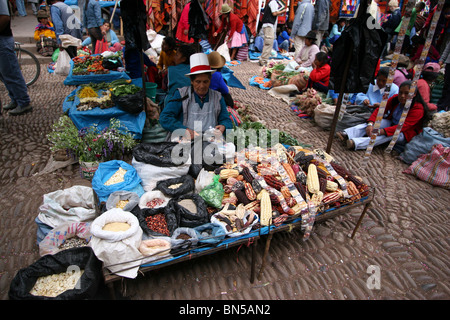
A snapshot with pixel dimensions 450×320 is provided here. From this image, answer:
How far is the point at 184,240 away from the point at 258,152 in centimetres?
179

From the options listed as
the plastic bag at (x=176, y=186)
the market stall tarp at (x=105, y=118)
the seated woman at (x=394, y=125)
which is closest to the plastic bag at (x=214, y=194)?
the plastic bag at (x=176, y=186)

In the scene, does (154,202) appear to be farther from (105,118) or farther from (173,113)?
(105,118)

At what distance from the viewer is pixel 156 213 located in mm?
3123

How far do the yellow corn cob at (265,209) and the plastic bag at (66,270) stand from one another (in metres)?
1.65

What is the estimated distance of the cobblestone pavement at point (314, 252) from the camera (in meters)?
2.86

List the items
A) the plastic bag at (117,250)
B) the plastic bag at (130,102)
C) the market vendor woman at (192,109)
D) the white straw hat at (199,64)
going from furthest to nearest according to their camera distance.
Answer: the plastic bag at (130,102), the market vendor woman at (192,109), the white straw hat at (199,64), the plastic bag at (117,250)

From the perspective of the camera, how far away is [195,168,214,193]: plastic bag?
354 centimetres

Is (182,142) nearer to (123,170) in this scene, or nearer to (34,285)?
(123,170)

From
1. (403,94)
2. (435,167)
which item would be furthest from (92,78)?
(435,167)

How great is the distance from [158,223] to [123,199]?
1.84 ft

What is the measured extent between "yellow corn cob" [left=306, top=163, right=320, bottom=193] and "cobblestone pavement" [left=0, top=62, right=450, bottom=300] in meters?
0.67

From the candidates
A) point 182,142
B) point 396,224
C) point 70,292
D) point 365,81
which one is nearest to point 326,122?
point 365,81

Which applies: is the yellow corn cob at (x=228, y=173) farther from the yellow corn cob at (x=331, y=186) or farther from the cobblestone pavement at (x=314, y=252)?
the yellow corn cob at (x=331, y=186)

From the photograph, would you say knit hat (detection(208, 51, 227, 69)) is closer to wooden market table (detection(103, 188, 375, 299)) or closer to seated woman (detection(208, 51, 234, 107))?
seated woman (detection(208, 51, 234, 107))
